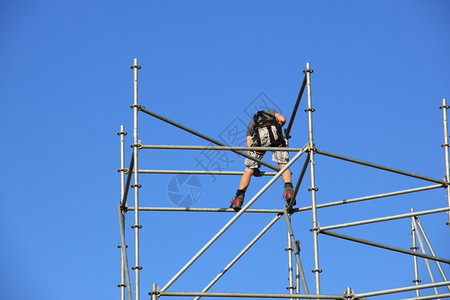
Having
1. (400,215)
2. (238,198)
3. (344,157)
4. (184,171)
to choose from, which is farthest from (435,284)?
(184,171)

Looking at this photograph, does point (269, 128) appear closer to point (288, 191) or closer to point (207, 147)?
point (288, 191)

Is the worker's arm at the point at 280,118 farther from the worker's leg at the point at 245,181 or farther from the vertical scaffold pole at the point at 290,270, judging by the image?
the vertical scaffold pole at the point at 290,270

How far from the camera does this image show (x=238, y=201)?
1580 centimetres

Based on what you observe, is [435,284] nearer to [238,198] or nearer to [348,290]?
[348,290]

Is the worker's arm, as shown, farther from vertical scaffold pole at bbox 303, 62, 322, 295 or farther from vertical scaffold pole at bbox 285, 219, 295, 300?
vertical scaffold pole at bbox 285, 219, 295, 300

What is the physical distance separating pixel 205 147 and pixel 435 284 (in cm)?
390

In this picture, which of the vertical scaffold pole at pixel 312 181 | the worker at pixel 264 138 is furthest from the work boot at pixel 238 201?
the vertical scaffold pole at pixel 312 181

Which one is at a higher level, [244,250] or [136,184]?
[136,184]

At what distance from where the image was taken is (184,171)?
16.7 meters

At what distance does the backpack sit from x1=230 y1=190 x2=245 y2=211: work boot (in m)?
0.96

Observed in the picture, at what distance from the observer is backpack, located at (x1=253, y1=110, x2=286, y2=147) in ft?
53.9

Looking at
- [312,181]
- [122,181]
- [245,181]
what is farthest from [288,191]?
[122,181]

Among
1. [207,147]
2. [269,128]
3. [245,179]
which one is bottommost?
[245,179]

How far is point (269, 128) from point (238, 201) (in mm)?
1421
